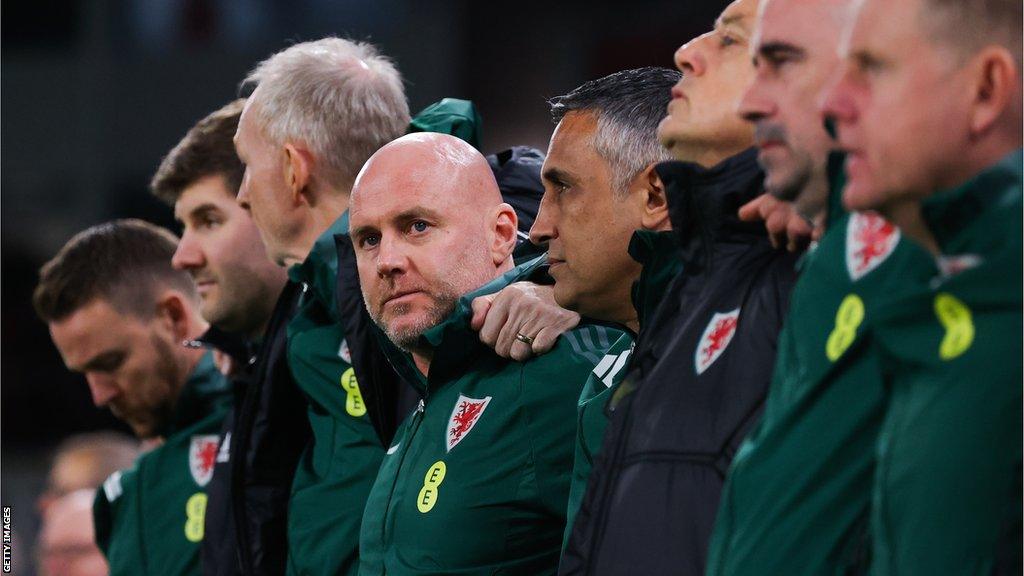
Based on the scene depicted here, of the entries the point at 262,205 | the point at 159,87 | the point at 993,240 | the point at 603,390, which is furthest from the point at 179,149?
the point at 159,87

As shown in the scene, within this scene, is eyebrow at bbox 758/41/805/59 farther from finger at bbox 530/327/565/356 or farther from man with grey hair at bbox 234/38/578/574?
man with grey hair at bbox 234/38/578/574

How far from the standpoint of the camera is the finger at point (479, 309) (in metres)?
2.52

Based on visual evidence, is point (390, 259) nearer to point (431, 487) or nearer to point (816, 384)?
point (431, 487)

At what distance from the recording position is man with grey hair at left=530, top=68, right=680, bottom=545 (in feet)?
7.80

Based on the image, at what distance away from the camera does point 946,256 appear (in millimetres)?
1378

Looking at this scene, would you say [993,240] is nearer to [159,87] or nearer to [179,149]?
[179,149]

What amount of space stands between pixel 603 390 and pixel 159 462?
1.99 m

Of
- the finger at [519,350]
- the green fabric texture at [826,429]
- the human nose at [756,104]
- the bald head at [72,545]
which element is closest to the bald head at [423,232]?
the finger at [519,350]

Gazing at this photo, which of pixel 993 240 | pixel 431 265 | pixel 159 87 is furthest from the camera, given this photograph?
pixel 159 87

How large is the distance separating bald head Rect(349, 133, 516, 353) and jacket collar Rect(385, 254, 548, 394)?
0.04 m

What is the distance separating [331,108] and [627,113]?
949mm

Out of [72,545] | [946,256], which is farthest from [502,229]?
[72,545]

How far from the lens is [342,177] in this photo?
3.18m

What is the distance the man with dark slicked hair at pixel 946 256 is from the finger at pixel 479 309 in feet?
3.68
